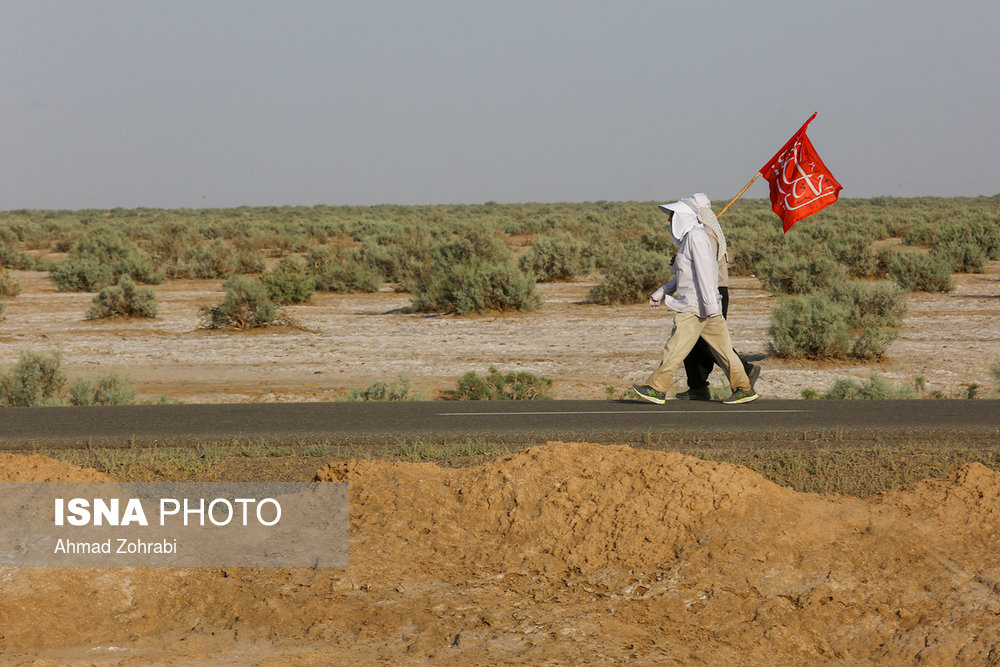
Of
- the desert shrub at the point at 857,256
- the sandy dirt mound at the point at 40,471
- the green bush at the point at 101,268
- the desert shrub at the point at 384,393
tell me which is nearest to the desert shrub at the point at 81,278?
the green bush at the point at 101,268

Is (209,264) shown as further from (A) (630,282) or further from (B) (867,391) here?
(B) (867,391)

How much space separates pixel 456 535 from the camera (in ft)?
24.5

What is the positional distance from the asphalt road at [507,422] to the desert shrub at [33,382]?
12.4ft

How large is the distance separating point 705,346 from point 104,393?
945cm

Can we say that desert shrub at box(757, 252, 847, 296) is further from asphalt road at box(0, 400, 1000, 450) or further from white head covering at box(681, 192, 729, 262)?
white head covering at box(681, 192, 729, 262)

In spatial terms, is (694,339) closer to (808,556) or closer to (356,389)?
(808,556)

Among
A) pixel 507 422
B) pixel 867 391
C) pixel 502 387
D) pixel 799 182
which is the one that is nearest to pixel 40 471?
pixel 507 422

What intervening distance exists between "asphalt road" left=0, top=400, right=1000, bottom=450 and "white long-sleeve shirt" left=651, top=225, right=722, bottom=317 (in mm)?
1205

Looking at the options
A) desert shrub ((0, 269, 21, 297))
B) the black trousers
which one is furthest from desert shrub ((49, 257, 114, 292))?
the black trousers

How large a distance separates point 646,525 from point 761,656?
1.67m

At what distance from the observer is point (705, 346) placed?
1285cm

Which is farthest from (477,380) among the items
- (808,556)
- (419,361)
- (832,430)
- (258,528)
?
(808,556)

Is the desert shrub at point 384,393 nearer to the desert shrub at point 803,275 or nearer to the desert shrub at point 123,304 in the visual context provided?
the desert shrub at point 123,304

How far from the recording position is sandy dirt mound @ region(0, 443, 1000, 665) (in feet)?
19.1
